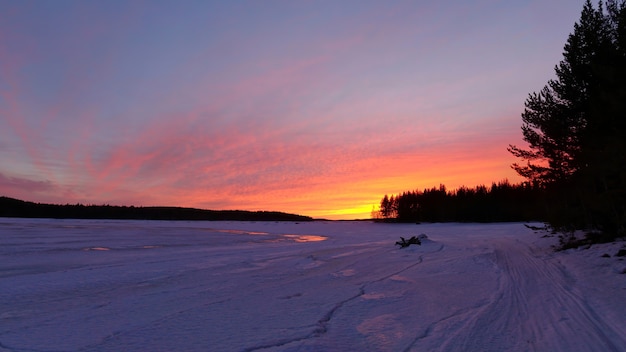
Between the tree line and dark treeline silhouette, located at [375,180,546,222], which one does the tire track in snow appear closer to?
the tree line

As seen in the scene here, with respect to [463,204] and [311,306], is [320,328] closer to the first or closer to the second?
[311,306]

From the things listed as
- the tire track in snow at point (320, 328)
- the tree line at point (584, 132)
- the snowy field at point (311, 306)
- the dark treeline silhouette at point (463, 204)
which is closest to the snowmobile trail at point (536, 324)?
the snowy field at point (311, 306)

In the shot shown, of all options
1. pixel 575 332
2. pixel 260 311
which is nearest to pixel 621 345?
pixel 575 332

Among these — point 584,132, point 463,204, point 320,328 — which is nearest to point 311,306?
point 320,328

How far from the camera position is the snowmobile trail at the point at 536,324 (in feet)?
14.9

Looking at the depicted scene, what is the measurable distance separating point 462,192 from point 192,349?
108612 millimetres

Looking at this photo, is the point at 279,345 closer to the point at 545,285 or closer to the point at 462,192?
the point at 545,285

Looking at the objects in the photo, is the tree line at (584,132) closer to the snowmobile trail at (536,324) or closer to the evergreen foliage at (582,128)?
the evergreen foliage at (582,128)

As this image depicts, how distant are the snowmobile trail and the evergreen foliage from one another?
503cm

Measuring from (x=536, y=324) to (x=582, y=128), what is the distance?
12.3 meters

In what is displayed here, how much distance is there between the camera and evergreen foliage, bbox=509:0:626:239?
38.3 feet

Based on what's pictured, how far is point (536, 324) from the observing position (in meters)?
5.41

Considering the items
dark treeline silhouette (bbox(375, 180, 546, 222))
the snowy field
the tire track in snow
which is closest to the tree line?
the snowy field

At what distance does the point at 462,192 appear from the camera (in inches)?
4112
